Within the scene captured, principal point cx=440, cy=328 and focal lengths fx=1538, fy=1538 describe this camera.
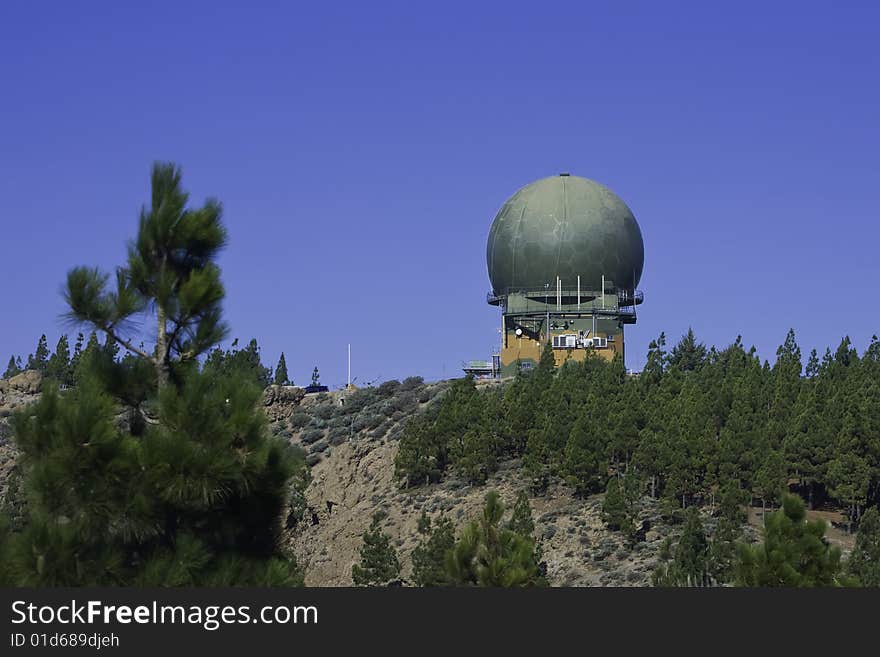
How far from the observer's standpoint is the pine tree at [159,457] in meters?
16.5

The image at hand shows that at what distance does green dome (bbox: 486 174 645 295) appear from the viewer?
73.2m

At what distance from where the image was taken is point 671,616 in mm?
14289

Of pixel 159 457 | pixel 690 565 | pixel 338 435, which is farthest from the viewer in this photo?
pixel 338 435

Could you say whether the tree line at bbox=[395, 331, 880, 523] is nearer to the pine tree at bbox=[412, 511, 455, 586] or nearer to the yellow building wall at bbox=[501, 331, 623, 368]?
the yellow building wall at bbox=[501, 331, 623, 368]

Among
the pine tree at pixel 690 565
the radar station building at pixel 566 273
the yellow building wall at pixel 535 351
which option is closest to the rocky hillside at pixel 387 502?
the pine tree at pixel 690 565

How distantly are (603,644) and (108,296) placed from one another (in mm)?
7292

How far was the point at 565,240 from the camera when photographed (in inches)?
2879

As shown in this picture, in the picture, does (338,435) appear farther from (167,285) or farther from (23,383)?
(167,285)

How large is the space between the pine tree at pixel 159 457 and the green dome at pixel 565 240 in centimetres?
5586

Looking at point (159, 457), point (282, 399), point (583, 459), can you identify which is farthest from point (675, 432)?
point (159, 457)

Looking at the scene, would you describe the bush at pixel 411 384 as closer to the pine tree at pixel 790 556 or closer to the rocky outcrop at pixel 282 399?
the rocky outcrop at pixel 282 399

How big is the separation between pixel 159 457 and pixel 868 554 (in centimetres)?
2956

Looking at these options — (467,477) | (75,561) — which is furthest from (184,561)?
(467,477)

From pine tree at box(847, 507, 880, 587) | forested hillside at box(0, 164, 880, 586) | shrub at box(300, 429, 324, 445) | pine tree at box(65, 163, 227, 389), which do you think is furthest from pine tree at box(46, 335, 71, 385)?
pine tree at box(65, 163, 227, 389)
